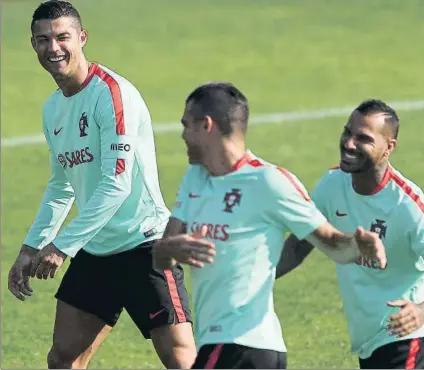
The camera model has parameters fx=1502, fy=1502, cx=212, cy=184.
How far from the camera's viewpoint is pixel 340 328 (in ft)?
40.7

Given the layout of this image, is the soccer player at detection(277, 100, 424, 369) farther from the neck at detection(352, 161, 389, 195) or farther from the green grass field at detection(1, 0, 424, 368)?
the green grass field at detection(1, 0, 424, 368)

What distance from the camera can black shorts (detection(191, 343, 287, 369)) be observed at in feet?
24.6

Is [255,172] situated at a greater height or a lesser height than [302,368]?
greater

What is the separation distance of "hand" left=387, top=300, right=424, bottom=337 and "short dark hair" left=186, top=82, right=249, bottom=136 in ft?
4.17

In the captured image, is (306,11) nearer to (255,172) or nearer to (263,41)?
(263,41)

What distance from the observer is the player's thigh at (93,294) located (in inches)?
363

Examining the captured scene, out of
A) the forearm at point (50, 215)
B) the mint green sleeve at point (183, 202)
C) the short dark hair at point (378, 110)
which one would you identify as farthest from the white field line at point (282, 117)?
the mint green sleeve at point (183, 202)

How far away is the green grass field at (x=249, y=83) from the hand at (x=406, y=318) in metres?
3.48

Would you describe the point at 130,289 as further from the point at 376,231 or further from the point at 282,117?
the point at 282,117

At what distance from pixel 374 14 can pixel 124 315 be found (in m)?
14.3

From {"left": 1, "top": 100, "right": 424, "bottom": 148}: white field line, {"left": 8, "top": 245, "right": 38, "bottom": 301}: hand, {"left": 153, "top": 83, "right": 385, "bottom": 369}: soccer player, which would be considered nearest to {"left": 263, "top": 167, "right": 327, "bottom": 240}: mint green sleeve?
{"left": 153, "top": 83, "right": 385, "bottom": 369}: soccer player

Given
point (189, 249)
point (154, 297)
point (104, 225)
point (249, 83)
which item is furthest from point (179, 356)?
point (249, 83)

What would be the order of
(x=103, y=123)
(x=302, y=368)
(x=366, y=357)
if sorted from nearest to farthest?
(x=366, y=357) → (x=103, y=123) → (x=302, y=368)

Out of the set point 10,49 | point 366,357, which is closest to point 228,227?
point 366,357
